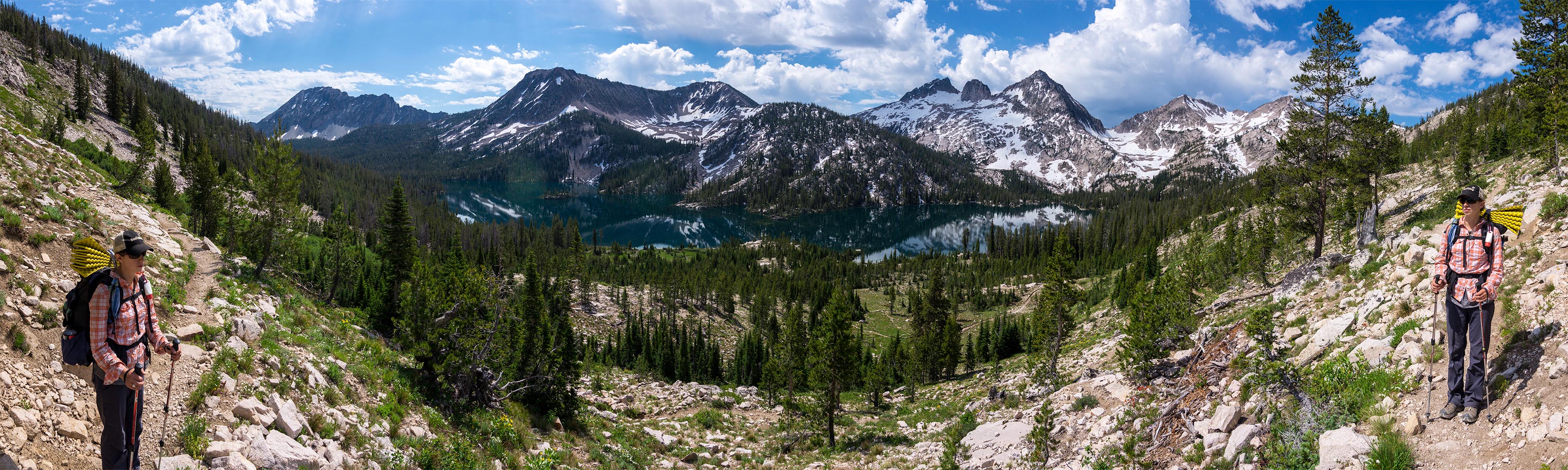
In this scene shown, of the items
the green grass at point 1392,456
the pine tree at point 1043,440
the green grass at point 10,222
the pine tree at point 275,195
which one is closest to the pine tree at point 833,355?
the pine tree at point 1043,440

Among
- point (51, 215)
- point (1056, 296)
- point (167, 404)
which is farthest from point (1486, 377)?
point (1056, 296)

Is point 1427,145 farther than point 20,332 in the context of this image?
Yes

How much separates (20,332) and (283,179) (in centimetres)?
2286

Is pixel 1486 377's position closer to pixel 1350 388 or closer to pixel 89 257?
pixel 1350 388

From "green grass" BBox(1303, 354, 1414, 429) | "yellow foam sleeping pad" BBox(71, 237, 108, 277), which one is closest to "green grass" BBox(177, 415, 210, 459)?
"yellow foam sleeping pad" BBox(71, 237, 108, 277)

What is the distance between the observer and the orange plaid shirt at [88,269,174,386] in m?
7.36

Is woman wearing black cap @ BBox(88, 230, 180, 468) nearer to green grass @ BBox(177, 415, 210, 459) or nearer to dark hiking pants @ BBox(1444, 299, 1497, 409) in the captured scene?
green grass @ BBox(177, 415, 210, 459)

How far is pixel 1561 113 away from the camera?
2656cm

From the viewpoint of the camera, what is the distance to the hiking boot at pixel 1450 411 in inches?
321

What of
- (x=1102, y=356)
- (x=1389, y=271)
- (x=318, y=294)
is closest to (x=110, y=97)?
(x=318, y=294)

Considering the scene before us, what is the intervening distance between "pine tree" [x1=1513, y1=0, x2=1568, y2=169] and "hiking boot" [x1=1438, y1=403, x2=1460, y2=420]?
1237 inches

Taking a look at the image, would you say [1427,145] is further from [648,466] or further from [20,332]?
[20,332]

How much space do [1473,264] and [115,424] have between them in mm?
19167

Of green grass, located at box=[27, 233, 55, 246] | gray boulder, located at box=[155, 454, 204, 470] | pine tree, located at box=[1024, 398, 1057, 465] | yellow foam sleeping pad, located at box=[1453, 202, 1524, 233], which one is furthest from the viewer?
pine tree, located at box=[1024, 398, 1057, 465]
